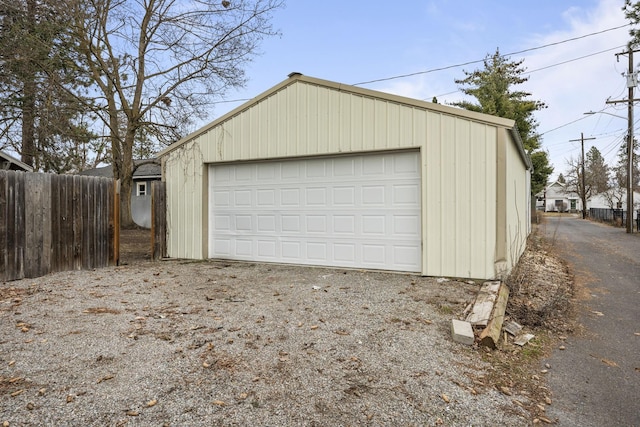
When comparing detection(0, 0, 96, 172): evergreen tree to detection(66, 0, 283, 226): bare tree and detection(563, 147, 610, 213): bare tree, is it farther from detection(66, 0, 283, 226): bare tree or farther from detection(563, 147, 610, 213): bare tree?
detection(563, 147, 610, 213): bare tree

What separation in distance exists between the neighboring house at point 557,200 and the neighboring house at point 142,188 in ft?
184

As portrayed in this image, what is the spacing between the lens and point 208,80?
13086 mm

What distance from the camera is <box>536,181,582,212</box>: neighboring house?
5688 cm

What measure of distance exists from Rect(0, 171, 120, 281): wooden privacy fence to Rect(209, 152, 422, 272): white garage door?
79.1 inches

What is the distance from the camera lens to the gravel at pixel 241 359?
2.22 metres

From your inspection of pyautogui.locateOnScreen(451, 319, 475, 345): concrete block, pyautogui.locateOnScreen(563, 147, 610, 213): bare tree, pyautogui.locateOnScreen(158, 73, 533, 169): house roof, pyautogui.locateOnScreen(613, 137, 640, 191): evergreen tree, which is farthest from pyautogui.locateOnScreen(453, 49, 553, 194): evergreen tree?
pyautogui.locateOnScreen(451, 319, 475, 345): concrete block

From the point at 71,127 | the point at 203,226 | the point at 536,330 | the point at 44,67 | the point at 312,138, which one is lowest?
the point at 536,330

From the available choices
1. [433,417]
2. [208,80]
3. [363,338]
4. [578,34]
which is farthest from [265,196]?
[578,34]

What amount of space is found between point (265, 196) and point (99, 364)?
193 inches

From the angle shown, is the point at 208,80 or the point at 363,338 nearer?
the point at 363,338

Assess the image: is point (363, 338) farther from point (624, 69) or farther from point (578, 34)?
point (624, 69)

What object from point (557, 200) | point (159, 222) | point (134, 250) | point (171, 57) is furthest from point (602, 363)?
point (557, 200)

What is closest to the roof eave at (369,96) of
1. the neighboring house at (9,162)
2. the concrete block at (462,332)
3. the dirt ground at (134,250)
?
the dirt ground at (134,250)

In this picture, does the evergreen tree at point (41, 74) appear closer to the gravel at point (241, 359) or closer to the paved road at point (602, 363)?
the gravel at point (241, 359)
